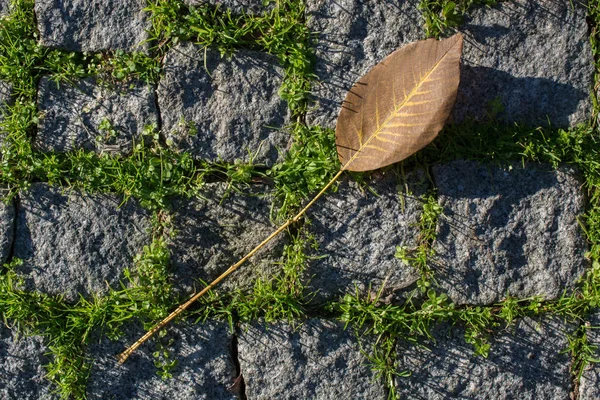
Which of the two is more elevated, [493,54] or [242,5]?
[242,5]

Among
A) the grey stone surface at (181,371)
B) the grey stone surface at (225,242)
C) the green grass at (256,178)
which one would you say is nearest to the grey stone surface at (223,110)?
the green grass at (256,178)

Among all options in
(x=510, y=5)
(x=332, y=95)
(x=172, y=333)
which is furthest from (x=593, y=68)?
(x=172, y=333)

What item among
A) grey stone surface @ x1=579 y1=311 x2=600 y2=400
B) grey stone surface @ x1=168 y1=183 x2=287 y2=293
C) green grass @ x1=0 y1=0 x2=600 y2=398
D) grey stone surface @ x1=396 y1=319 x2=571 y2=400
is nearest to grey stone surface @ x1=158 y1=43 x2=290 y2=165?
green grass @ x1=0 y1=0 x2=600 y2=398

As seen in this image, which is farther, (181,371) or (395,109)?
(181,371)

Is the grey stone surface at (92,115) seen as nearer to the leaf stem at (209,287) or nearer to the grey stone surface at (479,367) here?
the leaf stem at (209,287)

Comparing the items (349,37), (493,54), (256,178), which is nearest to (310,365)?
(256,178)

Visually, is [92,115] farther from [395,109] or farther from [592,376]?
[592,376]

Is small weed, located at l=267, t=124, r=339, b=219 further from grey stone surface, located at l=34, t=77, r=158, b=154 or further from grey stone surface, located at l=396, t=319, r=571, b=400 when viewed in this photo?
grey stone surface, located at l=396, t=319, r=571, b=400
